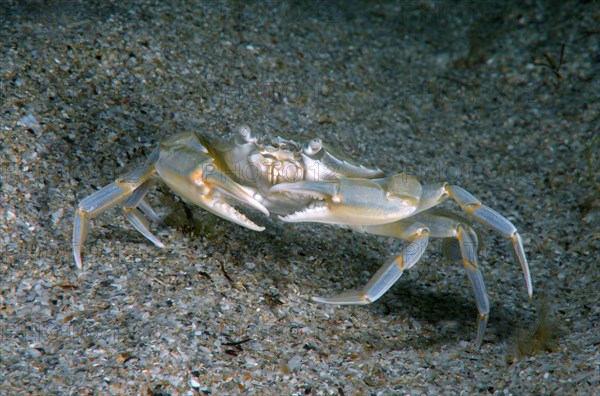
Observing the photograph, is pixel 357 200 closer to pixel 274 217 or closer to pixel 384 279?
pixel 384 279

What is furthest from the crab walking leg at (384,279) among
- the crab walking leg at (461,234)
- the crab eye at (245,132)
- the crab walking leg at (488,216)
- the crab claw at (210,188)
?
the crab eye at (245,132)

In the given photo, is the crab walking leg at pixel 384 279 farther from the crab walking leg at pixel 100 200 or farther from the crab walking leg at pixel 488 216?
the crab walking leg at pixel 100 200

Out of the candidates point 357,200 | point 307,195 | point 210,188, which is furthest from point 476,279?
point 210,188

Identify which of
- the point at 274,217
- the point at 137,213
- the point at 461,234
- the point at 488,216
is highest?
the point at 488,216

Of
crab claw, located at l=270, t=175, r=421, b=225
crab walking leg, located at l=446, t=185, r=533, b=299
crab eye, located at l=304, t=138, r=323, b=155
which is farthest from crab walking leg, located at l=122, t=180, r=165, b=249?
crab walking leg, located at l=446, t=185, r=533, b=299

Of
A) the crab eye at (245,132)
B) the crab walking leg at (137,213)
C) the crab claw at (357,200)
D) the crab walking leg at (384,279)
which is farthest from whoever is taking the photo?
the crab walking leg at (137,213)

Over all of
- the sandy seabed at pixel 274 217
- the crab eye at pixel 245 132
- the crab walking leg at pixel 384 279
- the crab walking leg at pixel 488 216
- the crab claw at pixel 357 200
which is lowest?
the sandy seabed at pixel 274 217
